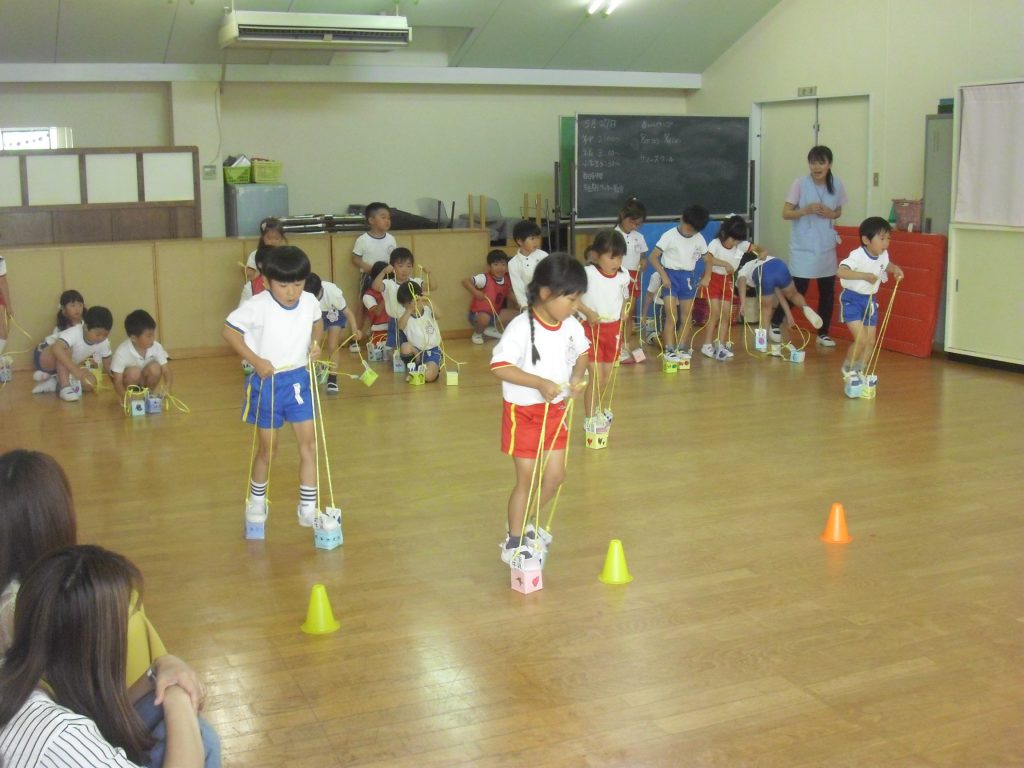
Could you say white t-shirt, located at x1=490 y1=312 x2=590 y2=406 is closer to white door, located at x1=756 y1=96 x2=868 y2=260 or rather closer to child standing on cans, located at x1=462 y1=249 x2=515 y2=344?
child standing on cans, located at x1=462 y1=249 x2=515 y2=344

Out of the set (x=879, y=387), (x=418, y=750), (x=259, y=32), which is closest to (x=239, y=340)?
(x=418, y=750)

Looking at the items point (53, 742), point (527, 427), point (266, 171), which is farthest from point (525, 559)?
point (266, 171)

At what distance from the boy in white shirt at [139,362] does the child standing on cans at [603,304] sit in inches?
112

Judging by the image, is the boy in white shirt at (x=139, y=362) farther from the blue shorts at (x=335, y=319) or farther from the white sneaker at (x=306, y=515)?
the white sneaker at (x=306, y=515)

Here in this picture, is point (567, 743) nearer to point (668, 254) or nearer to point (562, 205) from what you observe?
point (668, 254)

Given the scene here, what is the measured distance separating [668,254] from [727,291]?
0.58 meters

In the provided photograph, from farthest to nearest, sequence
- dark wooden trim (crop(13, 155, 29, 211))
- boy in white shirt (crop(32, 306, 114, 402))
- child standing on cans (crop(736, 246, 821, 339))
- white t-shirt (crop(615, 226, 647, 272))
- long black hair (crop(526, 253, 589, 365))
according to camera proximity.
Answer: dark wooden trim (crop(13, 155, 29, 211)) < child standing on cans (crop(736, 246, 821, 339)) < white t-shirt (crop(615, 226, 647, 272)) < boy in white shirt (crop(32, 306, 114, 402)) < long black hair (crop(526, 253, 589, 365))

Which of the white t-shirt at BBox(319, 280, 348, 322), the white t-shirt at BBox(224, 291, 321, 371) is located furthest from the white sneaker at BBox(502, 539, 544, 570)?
the white t-shirt at BBox(319, 280, 348, 322)

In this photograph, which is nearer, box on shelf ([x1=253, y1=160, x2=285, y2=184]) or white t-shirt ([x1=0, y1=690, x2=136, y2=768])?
white t-shirt ([x1=0, y1=690, x2=136, y2=768])

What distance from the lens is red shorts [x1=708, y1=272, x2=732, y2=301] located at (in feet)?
28.8

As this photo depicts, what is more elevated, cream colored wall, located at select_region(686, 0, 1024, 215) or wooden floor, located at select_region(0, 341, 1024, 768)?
cream colored wall, located at select_region(686, 0, 1024, 215)

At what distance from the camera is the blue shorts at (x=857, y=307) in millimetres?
7414

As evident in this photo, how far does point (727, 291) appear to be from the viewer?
29.2 ft

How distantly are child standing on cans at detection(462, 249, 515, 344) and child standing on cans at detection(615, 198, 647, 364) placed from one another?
1203 millimetres
